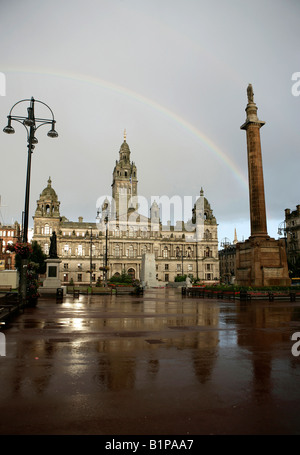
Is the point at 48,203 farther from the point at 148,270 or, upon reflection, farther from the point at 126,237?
the point at 148,270

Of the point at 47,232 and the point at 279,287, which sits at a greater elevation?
the point at 47,232

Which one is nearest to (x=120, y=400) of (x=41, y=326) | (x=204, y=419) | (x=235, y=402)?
(x=204, y=419)

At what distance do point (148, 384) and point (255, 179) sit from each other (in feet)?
85.4

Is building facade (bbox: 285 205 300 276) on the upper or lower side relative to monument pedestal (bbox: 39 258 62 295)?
upper

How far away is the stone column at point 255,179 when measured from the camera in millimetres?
28109

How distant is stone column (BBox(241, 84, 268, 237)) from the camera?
2811 centimetres

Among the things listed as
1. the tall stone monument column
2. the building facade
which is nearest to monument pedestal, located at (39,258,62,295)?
the tall stone monument column

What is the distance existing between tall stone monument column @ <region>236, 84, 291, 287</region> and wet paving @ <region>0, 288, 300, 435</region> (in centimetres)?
1813

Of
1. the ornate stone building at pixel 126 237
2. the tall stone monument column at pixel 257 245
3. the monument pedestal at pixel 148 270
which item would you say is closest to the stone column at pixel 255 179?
the tall stone monument column at pixel 257 245

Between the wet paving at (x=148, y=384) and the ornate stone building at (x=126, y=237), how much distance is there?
8457 cm

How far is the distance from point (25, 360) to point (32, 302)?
13627mm

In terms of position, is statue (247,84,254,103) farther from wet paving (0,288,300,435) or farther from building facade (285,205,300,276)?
building facade (285,205,300,276)

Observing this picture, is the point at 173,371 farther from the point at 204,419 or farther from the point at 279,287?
the point at 279,287
